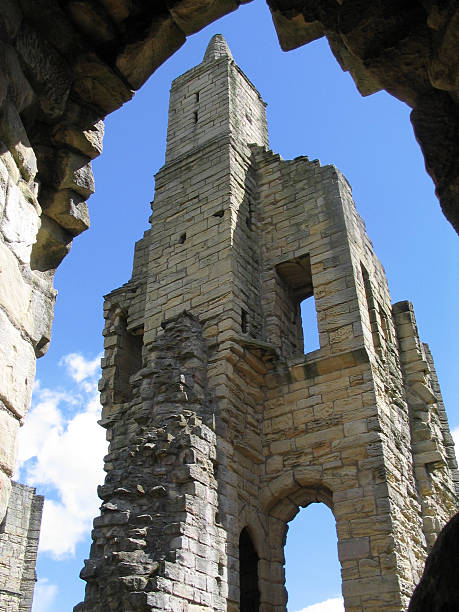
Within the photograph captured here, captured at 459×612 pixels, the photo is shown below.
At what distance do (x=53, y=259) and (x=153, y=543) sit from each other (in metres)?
5.01

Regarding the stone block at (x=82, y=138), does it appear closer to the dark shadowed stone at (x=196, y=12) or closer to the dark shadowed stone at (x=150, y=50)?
the dark shadowed stone at (x=150, y=50)

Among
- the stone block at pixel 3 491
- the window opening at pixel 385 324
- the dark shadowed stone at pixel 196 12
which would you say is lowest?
the stone block at pixel 3 491

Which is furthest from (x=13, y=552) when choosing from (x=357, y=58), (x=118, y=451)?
(x=357, y=58)

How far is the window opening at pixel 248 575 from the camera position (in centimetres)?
872

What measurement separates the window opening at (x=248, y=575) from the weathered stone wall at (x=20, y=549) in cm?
597

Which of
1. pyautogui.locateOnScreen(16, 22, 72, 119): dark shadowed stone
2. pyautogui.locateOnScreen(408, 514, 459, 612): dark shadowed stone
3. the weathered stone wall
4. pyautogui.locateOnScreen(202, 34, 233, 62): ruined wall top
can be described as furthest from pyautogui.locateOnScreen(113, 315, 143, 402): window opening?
pyautogui.locateOnScreen(408, 514, 459, 612): dark shadowed stone

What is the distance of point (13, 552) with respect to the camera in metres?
13.6

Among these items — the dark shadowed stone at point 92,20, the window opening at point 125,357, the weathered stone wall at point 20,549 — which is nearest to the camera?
the dark shadowed stone at point 92,20

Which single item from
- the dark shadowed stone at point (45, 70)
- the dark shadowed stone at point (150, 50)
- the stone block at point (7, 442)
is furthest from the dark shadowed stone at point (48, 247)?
the stone block at point (7, 442)

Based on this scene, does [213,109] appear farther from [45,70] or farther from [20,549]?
[45,70]

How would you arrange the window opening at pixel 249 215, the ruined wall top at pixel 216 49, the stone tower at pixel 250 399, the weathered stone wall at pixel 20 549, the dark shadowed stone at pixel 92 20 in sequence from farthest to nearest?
1. the ruined wall top at pixel 216 49
2. the weathered stone wall at pixel 20 549
3. the window opening at pixel 249 215
4. the stone tower at pixel 250 399
5. the dark shadowed stone at pixel 92 20

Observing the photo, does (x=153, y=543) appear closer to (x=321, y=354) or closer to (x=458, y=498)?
(x=321, y=354)

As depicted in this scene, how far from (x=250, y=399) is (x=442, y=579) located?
8.05 metres

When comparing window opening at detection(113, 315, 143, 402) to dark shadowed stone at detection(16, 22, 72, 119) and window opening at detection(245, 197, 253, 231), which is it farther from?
dark shadowed stone at detection(16, 22, 72, 119)
